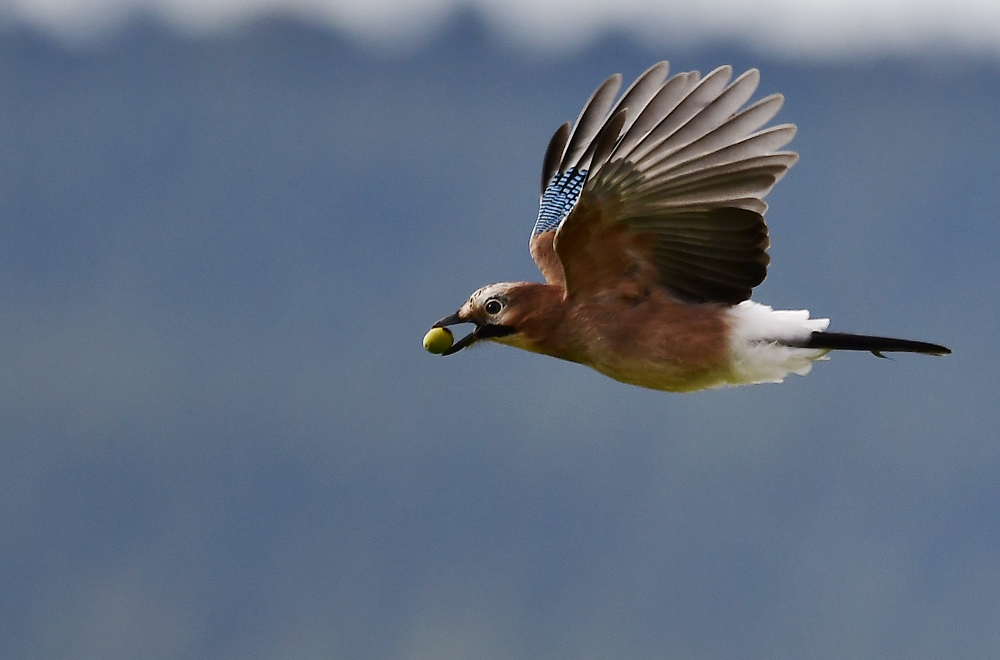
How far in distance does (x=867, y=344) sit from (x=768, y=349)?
0.48m

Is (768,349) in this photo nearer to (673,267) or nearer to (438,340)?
(673,267)

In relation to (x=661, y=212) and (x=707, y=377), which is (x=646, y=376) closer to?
(x=707, y=377)

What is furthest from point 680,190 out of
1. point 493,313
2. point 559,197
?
point 559,197

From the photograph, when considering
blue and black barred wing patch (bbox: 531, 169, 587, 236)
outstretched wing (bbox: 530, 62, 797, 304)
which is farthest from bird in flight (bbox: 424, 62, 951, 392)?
blue and black barred wing patch (bbox: 531, 169, 587, 236)

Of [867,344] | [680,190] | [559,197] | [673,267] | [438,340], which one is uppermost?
[559,197]

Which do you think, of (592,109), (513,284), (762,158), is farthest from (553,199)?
(762,158)

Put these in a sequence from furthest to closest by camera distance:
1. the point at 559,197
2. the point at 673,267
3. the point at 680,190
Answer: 1. the point at 559,197
2. the point at 673,267
3. the point at 680,190

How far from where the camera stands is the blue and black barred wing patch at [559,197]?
24.6 feet

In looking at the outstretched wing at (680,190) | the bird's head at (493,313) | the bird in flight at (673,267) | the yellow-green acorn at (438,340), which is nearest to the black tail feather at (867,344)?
the bird in flight at (673,267)

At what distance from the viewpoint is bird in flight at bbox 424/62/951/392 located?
5941 mm

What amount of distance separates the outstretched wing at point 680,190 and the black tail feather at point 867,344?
1.40 ft

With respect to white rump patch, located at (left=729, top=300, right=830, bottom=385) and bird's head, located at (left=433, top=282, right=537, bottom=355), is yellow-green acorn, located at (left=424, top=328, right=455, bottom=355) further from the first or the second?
white rump patch, located at (left=729, top=300, right=830, bottom=385)

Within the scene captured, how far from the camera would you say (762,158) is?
598 cm

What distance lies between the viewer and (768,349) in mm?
6262
